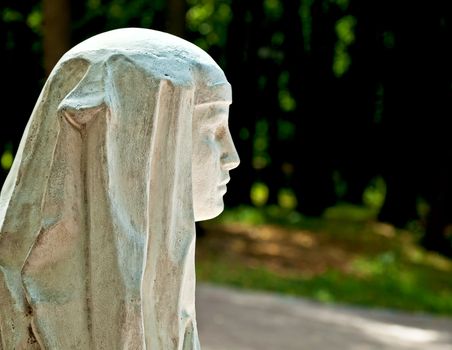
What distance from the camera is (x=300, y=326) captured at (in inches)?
477

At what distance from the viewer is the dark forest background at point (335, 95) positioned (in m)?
20.7

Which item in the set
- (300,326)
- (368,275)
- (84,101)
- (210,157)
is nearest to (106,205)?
(84,101)

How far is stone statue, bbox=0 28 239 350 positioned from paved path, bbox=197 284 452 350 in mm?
7648

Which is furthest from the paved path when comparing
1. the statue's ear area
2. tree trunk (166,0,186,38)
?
the statue's ear area

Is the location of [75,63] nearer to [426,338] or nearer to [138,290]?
[138,290]

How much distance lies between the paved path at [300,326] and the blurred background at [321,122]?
181 centimetres

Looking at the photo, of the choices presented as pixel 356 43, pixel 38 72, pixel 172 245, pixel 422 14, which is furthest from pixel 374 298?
pixel 172 245

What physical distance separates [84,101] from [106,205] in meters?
0.29

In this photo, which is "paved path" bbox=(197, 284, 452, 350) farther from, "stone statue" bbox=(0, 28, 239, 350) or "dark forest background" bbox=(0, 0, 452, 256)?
"stone statue" bbox=(0, 28, 239, 350)

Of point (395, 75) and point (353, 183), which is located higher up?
point (395, 75)

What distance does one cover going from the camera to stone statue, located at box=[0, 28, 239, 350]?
297 centimetres

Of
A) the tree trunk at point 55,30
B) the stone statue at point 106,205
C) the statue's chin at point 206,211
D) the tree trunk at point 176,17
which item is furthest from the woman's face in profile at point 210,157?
the tree trunk at point 176,17

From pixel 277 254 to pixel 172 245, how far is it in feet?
46.9

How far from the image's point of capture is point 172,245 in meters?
3.16
